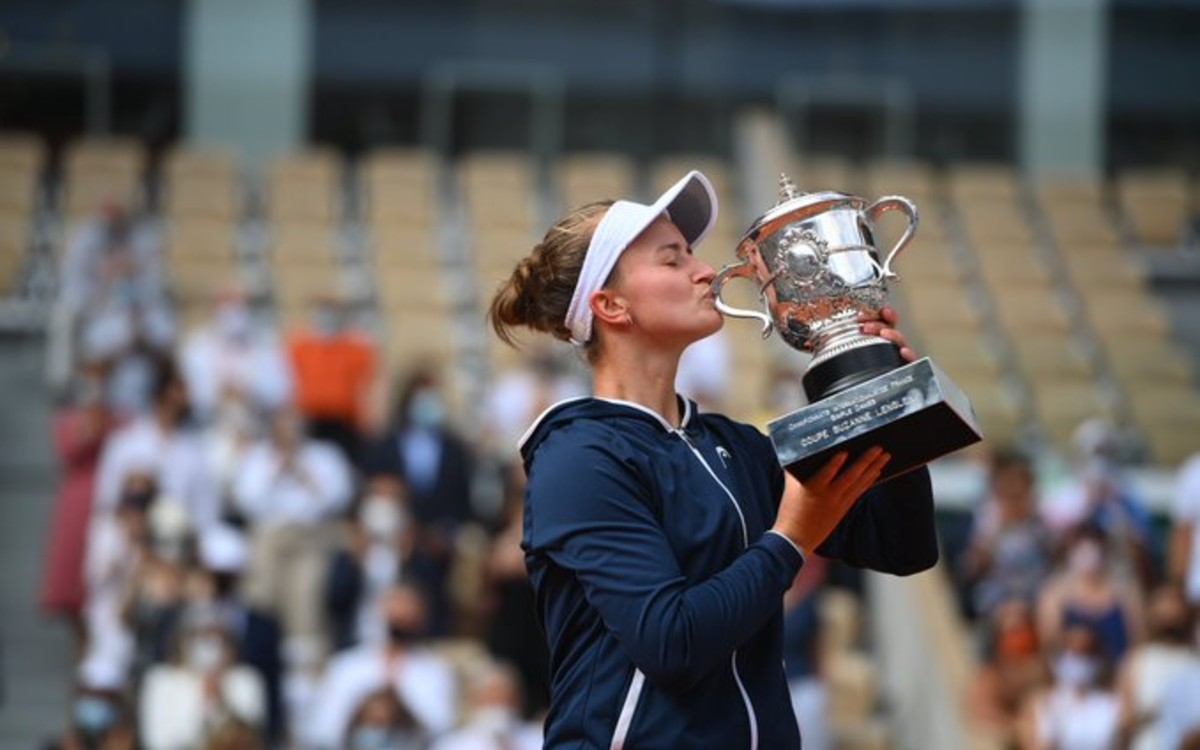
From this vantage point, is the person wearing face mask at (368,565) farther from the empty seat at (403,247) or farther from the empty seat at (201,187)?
the empty seat at (201,187)

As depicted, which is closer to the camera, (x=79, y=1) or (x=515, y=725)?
(x=515, y=725)

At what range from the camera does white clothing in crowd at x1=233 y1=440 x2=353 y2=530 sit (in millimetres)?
10617

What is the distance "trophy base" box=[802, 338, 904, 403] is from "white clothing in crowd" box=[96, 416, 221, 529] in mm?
7557

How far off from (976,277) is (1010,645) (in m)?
6.21

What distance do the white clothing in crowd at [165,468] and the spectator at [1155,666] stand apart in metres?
4.05

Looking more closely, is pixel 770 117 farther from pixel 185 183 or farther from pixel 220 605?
pixel 220 605

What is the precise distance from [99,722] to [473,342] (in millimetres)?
5577

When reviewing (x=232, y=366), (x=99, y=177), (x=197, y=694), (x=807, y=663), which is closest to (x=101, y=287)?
(x=232, y=366)

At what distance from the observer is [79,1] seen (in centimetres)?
1582

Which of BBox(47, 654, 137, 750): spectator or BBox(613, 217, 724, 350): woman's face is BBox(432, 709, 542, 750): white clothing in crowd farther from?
BBox(613, 217, 724, 350): woman's face

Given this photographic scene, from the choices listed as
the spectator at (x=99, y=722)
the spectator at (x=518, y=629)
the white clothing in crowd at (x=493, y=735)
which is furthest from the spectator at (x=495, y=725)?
the spectator at (x=99, y=722)

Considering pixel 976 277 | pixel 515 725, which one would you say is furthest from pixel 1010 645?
pixel 976 277

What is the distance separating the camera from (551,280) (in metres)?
3.38

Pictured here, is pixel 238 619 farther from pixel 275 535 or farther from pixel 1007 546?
pixel 1007 546
